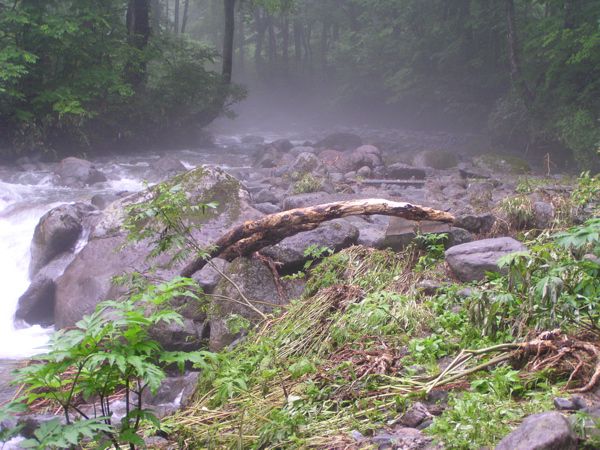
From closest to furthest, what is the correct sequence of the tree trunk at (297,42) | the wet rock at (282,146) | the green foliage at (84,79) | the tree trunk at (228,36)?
the green foliage at (84,79)
the wet rock at (282,146)
the tree trunk at (228,36)
the tree trunk at (297,42)

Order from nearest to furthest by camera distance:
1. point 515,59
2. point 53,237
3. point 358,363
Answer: point 358,363 → point 53,237 → point 515,59

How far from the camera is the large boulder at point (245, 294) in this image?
18.7 ft

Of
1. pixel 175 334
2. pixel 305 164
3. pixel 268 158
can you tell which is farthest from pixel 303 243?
pixel 268 158

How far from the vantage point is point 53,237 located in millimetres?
9297

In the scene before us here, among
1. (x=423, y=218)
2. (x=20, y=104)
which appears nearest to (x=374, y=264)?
(x=423, y=218)

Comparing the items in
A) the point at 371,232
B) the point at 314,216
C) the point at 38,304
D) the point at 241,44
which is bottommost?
the point at 38,304

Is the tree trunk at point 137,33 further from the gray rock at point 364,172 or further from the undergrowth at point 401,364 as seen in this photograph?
the undergrowth at point 401,364

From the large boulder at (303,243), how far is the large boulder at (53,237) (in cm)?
435

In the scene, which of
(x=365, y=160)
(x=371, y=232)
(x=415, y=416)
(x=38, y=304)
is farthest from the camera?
(x=365, y=160)

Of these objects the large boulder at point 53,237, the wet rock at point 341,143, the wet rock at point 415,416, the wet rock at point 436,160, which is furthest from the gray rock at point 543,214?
the wet rock at point 341,143

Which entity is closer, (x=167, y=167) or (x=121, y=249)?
(x=121, y=249)

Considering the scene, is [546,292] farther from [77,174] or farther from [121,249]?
[77,174]

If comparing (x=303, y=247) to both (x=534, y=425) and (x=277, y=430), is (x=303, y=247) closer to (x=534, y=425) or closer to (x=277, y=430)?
(x=277, y=430)

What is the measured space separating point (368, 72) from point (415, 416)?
32.7 meters
